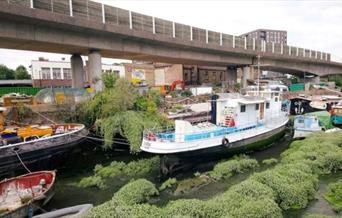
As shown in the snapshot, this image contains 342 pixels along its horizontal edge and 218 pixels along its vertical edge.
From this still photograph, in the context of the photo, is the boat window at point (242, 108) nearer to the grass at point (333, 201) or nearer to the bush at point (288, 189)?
the bush at point (288, 189)

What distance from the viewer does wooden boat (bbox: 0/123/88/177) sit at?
11083 millimetres

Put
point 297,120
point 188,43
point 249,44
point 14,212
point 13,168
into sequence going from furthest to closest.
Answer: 1. point 249,44
2. point 188,43
3. point 297,120
4. point 13,168
5. point 14,212

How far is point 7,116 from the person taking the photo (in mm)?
16062

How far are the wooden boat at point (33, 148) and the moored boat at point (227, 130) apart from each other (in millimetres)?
4363

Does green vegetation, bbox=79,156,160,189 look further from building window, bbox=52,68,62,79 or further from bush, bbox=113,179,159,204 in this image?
building window, bbox=52,68,62,79

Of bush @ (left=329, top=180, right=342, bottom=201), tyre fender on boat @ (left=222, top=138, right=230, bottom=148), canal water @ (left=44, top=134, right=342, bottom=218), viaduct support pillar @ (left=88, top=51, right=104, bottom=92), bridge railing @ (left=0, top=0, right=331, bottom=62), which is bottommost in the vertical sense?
canal water @ (left=44, top=134, right=342, bottom=218)

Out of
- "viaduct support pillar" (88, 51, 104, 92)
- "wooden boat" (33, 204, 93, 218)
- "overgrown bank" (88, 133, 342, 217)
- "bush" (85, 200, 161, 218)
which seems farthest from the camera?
"viaduct support pillar" (88, 51, 104, 92)

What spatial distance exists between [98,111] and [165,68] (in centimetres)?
3235

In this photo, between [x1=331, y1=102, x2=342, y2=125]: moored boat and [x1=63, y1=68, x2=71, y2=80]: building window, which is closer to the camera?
[x1=331, y1=102, x2=342, y2=125]: moored boat

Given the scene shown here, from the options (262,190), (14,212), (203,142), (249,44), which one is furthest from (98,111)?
(249,44)

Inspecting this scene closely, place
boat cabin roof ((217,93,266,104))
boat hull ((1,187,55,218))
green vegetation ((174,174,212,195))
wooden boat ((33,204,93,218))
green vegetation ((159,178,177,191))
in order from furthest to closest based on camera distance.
Answer: boat cabin roof ((217,93,266,104)) < green vegetation ((159,178,177,191)) < green vegetation ((174,174,212,195)) < wooden boat ((33,204,93,218)) < boat hull ((1,187,55,218))

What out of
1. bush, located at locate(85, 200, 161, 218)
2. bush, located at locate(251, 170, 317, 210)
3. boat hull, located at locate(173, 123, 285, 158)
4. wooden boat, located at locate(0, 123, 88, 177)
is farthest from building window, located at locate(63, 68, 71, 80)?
bush, located at locate(251, 170, 317, 210)

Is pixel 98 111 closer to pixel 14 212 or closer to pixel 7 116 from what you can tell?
pixel 7 116

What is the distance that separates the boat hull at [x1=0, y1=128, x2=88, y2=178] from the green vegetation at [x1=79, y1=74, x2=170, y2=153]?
8.06 ft
